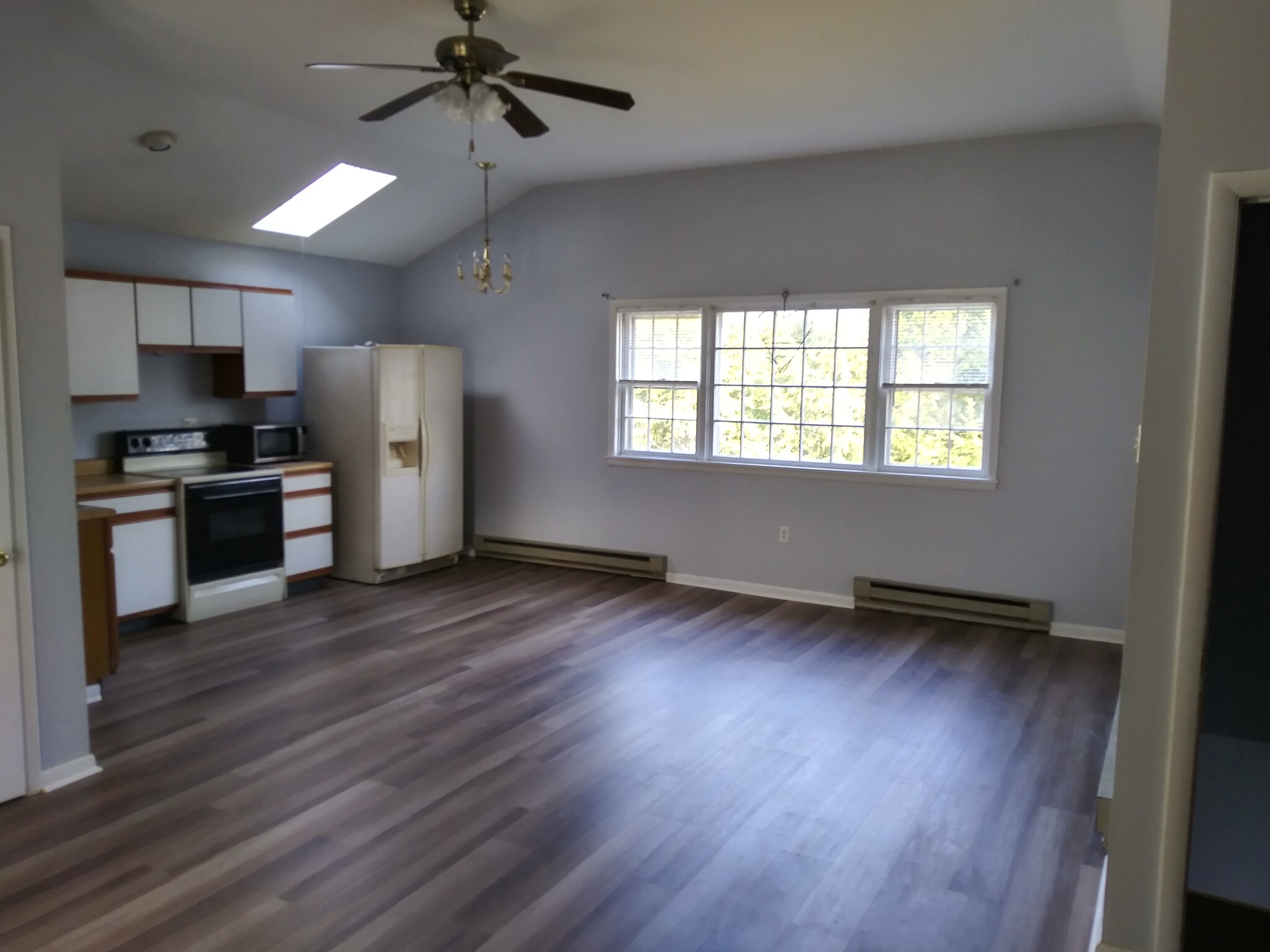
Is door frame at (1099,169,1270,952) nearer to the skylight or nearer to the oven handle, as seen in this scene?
the oven handle

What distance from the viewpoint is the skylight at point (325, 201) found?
19.4 feet

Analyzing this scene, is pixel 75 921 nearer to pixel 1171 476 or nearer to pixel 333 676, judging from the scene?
pixel 333 676

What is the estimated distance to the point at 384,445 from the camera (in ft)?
20.0

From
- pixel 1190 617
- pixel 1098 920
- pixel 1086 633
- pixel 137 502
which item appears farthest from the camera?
pixel 1086 633

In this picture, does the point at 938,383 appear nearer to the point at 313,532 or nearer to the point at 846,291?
the point at 846,291

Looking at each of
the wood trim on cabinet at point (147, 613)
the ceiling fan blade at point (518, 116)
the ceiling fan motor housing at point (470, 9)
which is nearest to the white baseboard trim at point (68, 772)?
the wood trim on cabinet at point (147, 613)

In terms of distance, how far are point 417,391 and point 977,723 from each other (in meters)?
4.29

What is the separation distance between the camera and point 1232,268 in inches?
78.2

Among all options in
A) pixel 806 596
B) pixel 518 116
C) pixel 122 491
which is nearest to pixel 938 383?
pixel 806 596

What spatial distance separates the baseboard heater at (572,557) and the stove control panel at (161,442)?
7.30 feet

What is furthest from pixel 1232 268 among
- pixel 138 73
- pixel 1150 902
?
pixel 138 73

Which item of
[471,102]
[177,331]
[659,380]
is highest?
[471,102]

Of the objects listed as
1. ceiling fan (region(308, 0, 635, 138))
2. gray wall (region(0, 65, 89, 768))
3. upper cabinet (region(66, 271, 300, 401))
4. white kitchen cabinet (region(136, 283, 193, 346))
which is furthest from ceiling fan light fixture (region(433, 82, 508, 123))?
white kitchen cabinet (region(136, 283, 193, 346))

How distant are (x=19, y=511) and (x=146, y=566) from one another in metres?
2.09
